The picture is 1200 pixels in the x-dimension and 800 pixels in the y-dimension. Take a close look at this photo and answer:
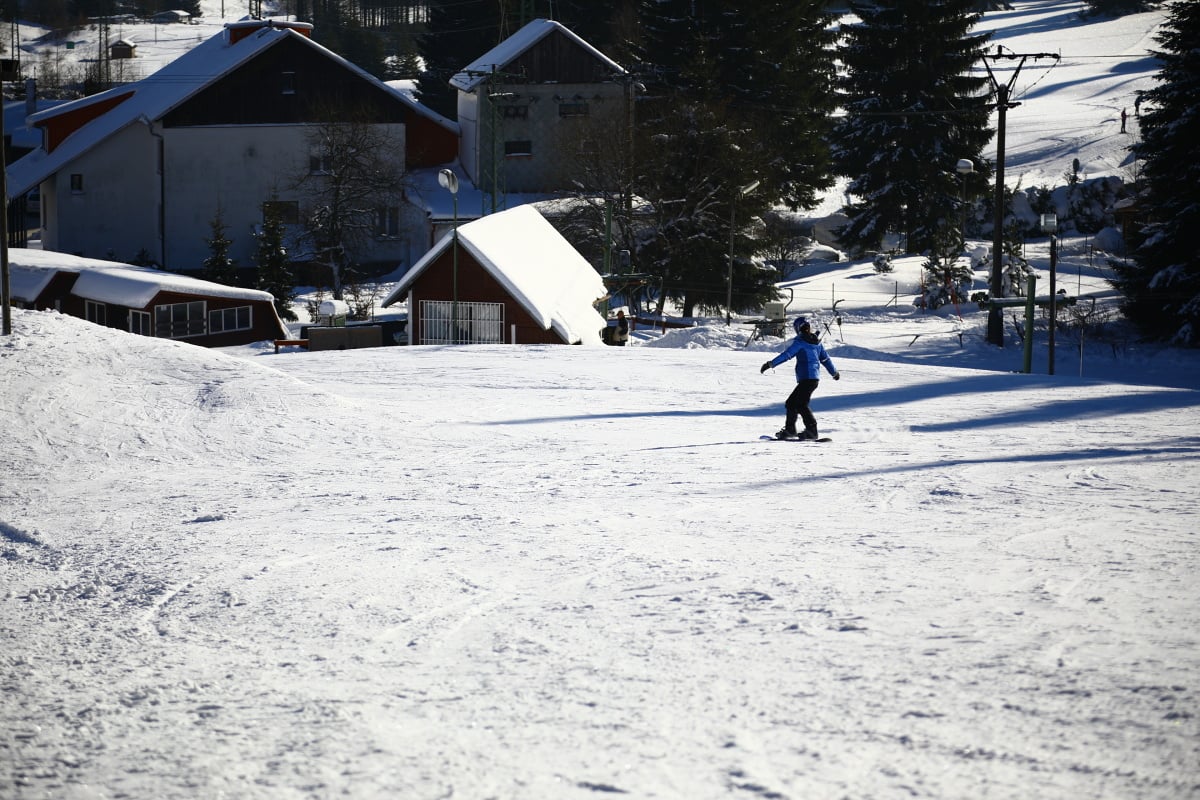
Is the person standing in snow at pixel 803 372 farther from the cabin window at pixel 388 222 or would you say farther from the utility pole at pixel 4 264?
the cabin window at pixel 388 222

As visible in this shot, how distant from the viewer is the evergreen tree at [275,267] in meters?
37.8

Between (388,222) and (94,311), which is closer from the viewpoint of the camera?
(94,311)

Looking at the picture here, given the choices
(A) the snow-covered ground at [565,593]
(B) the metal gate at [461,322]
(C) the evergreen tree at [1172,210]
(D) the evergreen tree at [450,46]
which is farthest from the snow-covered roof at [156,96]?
(A) the snow-covered ground at [565,593]

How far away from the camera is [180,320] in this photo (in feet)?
111

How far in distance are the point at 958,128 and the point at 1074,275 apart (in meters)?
8.36

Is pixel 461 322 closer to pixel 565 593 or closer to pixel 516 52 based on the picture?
pixel 565 593

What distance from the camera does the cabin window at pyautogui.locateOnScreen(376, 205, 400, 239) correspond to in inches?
1740

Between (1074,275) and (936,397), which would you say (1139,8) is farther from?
(936,397)

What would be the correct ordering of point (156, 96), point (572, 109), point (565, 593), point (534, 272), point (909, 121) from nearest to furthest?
point (565, 593), point (534, 272), point (156, 96), point (909, 121), point (572, 109)

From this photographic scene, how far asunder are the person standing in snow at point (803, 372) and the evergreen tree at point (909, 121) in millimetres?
32888

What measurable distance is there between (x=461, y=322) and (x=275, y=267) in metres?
13.9

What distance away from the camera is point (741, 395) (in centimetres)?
1700

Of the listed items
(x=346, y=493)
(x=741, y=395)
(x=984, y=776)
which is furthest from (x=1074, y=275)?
(x=984, y=776)

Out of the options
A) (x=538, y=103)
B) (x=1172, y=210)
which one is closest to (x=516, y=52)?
(x=538, y=103)
